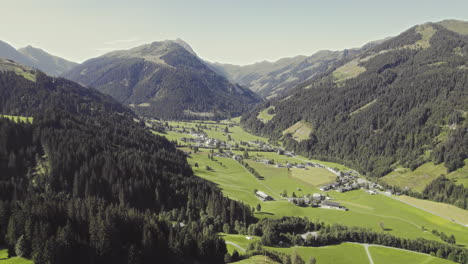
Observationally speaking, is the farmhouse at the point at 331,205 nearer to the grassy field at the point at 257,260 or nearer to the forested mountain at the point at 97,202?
the forested mountain at the point at 97,202

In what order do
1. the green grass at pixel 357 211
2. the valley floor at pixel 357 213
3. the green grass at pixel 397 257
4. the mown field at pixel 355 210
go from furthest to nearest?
the green grass at pixel 357 211 < the mown field at pixel 355 210 < the valley floor at pixel 357 213 < the green grass at pixel 397 257

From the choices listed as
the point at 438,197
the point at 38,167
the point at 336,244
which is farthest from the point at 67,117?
the point at 438,197

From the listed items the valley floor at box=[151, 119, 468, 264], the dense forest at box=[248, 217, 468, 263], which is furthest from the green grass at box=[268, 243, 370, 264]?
the dense forest at box=[248, 217, 468, 263]

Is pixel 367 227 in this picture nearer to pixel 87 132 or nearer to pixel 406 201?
pixel 406 201

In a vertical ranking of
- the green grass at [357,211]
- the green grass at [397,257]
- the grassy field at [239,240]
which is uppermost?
the grassy field at [239,240]

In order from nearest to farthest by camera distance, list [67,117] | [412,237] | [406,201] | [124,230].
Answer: [124,230] < [412,237] < [406,201] < [67,117]

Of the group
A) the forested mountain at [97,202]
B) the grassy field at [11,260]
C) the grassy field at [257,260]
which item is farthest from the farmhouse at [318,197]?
the grassy field at [11,260]

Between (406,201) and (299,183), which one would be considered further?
(299,183)
